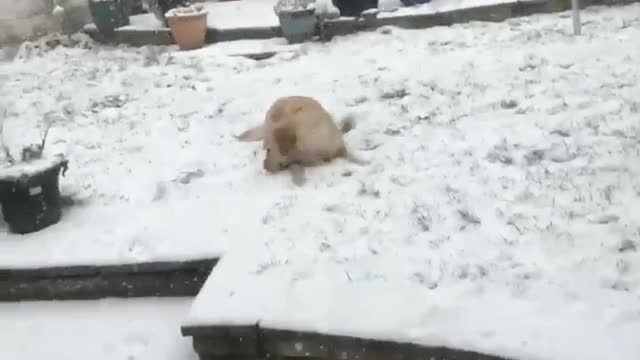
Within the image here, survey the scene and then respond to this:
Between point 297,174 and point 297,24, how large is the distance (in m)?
3.58

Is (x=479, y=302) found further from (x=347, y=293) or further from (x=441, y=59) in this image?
(x=441, y=59)

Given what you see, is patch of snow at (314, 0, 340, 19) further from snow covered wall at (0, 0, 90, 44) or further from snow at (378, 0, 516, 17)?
snow covered wall at (0, 0, 90, 44)

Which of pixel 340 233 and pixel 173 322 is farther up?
pixel 340 233

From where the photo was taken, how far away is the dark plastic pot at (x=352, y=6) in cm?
806

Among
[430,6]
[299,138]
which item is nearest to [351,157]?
[299,138]

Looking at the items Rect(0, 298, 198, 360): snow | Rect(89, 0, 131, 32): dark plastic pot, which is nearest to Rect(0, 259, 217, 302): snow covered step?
Rect(0, 298, 198, 360): snow

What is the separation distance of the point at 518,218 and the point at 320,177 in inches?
47.8

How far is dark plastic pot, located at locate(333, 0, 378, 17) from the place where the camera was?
26.5 feet

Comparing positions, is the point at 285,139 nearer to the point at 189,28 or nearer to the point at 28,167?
the point at 28,167

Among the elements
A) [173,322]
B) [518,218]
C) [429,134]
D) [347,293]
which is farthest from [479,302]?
[429,134]

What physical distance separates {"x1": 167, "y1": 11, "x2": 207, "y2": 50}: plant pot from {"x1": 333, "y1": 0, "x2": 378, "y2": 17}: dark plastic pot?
1338 millimetres

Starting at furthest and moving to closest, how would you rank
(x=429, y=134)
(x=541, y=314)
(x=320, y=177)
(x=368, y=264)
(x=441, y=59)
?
1. (x=441, y=59)
2. (x=429, y=134)
3. (x=320, y=177)
4. (x=368, y=264)
5. (x=541, y=314)

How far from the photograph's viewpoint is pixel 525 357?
2.62 metres

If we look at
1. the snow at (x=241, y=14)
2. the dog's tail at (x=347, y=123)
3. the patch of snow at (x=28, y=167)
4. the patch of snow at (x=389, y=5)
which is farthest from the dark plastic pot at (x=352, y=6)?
the patch of snow at (x=28, y=167)
